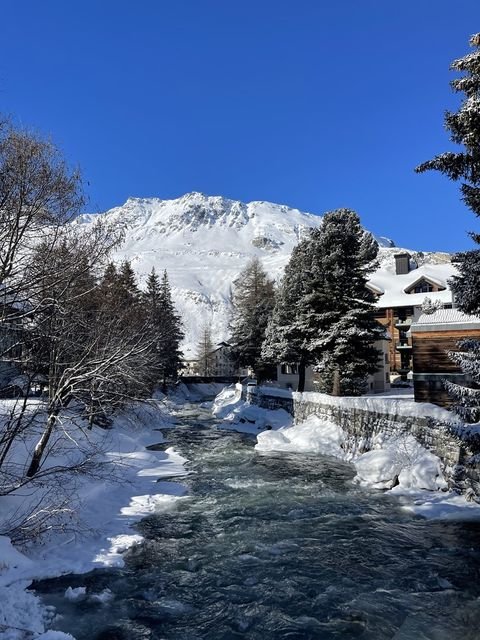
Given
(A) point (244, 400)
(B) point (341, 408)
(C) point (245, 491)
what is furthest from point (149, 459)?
(A) point (244, 400)

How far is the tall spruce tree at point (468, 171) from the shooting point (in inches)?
388

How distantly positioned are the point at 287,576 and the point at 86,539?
4773 millimetres

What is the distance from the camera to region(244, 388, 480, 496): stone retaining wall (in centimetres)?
1353

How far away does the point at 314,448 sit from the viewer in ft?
75.2

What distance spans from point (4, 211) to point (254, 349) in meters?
36.2

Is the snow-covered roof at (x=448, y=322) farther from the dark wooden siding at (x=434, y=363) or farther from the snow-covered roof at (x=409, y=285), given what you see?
the snow-covered roof at (x=409, y=285)

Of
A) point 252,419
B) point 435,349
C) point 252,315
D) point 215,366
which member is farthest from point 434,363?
point 215,366

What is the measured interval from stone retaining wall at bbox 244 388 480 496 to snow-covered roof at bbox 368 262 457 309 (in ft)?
81.9

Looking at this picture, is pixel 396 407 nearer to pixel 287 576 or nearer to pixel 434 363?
pixel 434 363

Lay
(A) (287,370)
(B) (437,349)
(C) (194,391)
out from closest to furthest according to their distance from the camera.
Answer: (B) (437,349), (A) (287,370), (C) (194,391)

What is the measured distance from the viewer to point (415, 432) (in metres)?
17.2

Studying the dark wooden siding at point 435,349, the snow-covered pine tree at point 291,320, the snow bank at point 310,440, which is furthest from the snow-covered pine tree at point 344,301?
the dark wooden siding at point 435,349

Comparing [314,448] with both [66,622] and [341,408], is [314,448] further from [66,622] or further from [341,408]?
[66,622]

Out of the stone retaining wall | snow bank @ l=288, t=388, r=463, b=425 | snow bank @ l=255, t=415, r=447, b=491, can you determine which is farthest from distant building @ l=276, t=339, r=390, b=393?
snow bank @ l=255, t=415, r=447, b=491
